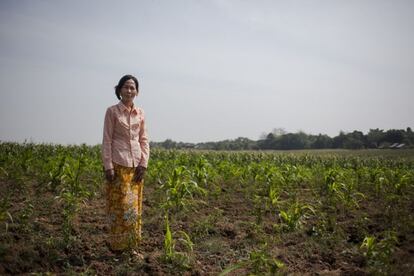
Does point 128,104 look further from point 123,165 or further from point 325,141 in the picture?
point 325,141

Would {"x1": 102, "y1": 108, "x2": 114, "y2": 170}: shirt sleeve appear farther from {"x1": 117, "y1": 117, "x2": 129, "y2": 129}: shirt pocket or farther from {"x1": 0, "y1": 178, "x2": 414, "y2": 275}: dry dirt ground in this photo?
{"x1": 0, "y1": 178, "x2": 414, "y2": 275}: dry dirt ground

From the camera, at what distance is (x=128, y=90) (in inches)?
133

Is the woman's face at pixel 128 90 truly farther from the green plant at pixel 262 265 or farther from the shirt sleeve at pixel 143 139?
the green plant at pixel 262 265

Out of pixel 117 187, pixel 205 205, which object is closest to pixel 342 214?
pixel 205 205

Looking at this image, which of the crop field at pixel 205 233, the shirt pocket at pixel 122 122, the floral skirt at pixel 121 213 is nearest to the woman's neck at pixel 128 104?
the shirt pocket at pixel 122 122

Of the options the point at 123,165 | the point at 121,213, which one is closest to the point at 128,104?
the point at 123,165

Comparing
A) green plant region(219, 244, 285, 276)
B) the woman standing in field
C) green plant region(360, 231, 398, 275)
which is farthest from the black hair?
green plant region(360, 231, 398, 275)

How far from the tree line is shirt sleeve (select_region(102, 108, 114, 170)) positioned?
1673 inches

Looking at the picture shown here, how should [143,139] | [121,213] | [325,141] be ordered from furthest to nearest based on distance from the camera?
[325,141], [143,139], [121,213]

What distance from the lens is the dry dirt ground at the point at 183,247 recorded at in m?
3.00

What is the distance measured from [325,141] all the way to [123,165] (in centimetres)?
6263

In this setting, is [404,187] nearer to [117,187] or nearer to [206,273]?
[206,273]

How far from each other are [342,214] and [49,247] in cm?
450

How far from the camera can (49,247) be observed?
326 centimetres
